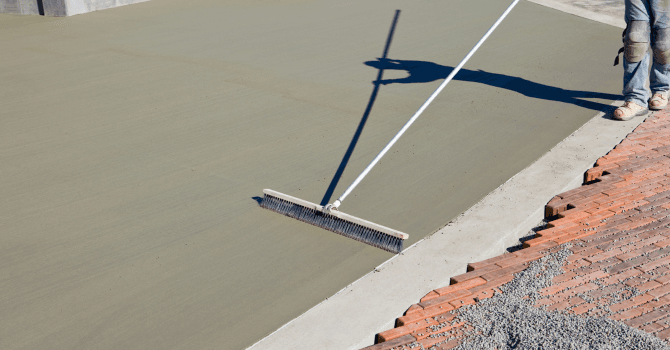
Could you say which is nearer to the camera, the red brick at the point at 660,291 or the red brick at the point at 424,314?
the red brick at the point at 424,314

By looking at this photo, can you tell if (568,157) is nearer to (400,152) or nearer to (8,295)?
(400,152)

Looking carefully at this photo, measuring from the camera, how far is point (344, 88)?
20.7 ft

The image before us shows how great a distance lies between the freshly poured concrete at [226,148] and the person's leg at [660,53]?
0.49 meters

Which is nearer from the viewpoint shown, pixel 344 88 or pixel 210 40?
pixel 344 88

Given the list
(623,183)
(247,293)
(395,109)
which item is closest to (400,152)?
(395,109)

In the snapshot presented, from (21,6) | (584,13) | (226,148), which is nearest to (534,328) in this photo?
(226,148)

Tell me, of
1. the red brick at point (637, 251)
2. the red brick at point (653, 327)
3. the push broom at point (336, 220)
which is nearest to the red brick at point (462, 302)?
the push broom at point (336, 220)

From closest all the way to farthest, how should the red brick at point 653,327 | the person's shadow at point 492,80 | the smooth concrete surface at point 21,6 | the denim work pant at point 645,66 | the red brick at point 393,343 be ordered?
the red brick at point 393,343 → the red brick at point 653,327 → the denim work pant at point 645,66 → the person's shadow at point 492,80 → the smooth concrete surface at point 21,6

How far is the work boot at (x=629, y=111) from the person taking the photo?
5.34 m

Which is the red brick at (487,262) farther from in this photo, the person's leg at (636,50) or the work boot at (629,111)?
the person's leg at (636,50)

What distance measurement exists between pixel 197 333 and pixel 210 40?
233 inches

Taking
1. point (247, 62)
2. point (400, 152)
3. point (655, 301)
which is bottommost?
point (655, 301)

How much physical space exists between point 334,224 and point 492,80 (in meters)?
3.73

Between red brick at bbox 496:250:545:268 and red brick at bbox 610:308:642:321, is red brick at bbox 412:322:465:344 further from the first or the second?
red brick at bbox 610:308:642:321
